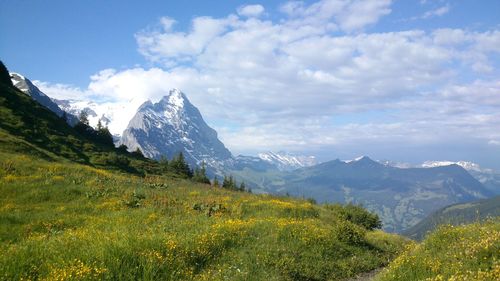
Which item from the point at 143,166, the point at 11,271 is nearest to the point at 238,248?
the point at 11,271

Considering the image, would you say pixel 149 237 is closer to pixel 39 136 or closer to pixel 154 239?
pixel 154 239

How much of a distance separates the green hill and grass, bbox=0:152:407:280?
4 centimetres

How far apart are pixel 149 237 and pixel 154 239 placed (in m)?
0.23

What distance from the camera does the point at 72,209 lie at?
21.3 metres

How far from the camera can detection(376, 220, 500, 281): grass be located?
10.7 m

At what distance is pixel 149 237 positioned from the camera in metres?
12.8

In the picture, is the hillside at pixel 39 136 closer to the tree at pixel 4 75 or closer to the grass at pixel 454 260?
the tree at pixel 4 75

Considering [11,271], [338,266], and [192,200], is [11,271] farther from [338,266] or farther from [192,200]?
[192,200]

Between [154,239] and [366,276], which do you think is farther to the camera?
[366,276]

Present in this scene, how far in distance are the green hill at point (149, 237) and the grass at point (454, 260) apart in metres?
3.45

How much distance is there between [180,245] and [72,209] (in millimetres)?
11383

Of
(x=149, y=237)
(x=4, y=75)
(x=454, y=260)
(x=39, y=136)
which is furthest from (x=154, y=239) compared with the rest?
(x=4, y=75)

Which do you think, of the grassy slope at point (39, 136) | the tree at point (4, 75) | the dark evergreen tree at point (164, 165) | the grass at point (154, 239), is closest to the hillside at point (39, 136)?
the grassy slope at point (39, 136)

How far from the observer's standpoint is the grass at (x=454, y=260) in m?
10.7
